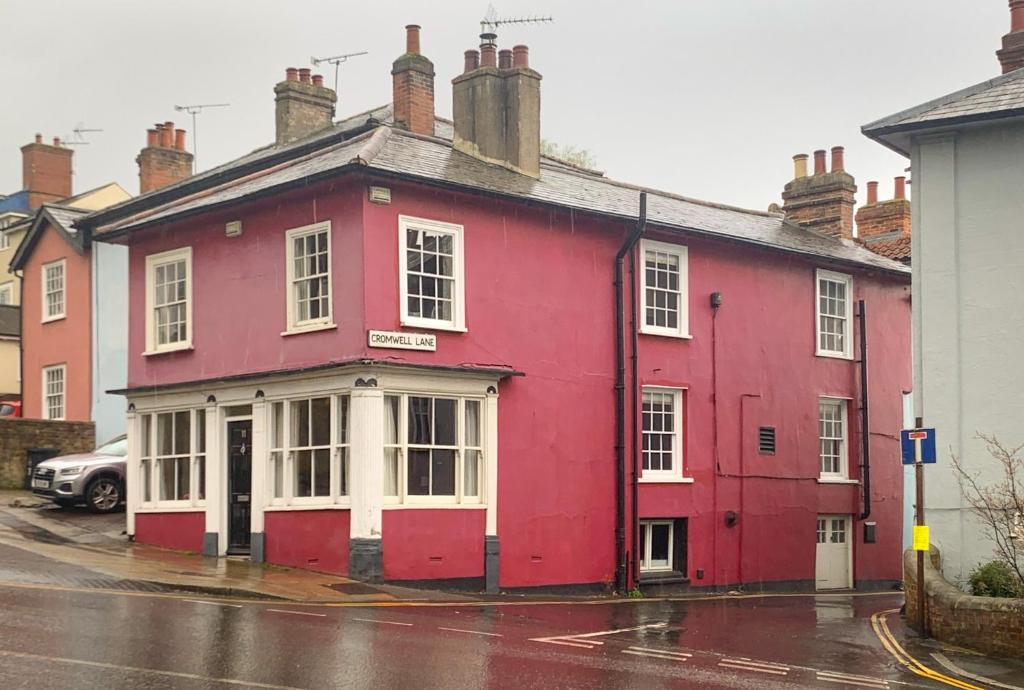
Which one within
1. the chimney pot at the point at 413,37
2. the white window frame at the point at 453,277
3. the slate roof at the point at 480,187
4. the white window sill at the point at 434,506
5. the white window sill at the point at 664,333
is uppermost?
the chimney pot at the point at 413,37

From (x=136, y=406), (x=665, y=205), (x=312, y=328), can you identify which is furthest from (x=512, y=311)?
(x=136, y=406)

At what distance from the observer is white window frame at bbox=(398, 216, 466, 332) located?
19938 mm

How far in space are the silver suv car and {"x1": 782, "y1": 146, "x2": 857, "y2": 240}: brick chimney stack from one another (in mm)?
16717

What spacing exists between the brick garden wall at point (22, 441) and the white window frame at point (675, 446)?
46.9 feet

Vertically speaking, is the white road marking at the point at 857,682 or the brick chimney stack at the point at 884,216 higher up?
the brick chimney stack at the point at 884,216

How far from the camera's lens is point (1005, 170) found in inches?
723

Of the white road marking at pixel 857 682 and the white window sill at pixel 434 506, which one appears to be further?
the white window sill at pixel 434 506

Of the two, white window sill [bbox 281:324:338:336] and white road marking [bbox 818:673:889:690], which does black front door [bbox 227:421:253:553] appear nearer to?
white window sill [bbox 281:324:338:336]

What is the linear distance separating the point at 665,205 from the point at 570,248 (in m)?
3.85

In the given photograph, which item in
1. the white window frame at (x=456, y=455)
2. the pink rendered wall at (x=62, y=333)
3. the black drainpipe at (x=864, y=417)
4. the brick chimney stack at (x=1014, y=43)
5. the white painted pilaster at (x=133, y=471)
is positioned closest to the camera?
the white window frame at (x=456, y=455)

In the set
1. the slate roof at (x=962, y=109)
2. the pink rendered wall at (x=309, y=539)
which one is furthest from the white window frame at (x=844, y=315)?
the pink rendered wall at (x=309, y=539)

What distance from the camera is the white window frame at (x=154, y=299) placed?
22953 mm

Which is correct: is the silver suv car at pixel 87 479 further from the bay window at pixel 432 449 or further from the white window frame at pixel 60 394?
the bay window at pixel 432 449

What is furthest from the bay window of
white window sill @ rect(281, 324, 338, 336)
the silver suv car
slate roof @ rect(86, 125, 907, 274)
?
the silver suv car
